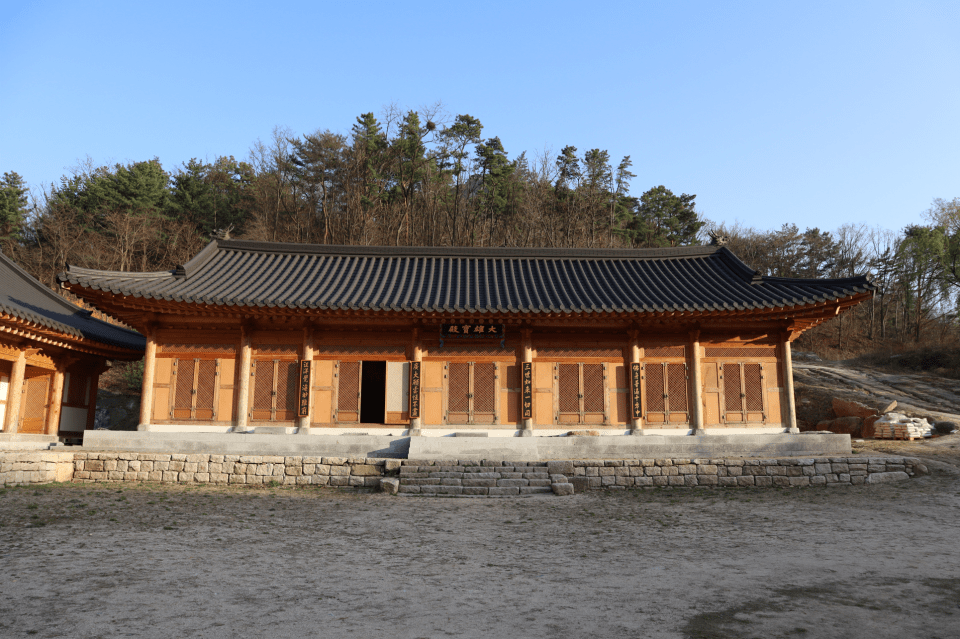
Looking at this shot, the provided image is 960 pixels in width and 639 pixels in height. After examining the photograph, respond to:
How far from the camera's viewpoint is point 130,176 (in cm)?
3472

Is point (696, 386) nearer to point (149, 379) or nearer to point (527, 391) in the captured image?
point (527, 391)

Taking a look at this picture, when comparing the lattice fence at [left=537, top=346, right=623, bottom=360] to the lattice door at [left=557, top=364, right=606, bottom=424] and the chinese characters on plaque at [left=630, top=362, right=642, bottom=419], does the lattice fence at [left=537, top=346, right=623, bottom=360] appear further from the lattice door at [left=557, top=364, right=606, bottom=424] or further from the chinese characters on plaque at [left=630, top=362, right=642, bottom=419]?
the chinese characters on plaque at [left=630, top=362, right=642, bottom=419]

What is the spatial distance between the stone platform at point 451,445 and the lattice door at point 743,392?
112 centimetres

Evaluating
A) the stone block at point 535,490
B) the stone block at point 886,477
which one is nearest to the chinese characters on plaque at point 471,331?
the stone block at point 535,490

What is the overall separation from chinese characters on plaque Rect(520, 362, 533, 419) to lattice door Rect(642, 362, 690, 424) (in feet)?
9.53

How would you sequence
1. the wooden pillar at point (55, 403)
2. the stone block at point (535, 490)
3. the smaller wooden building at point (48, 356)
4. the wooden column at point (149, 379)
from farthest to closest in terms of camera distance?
the wooden pillar at point (55, 403) < the smaller wooden building at point (48, 356) < the wooden column at point (149, 379) < the stone block at point (535, 490)

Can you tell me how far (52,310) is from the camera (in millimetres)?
16641

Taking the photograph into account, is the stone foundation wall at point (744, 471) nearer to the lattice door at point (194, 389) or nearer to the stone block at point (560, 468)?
the stone block at point (560, 468)

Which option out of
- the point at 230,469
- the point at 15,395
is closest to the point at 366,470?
the point at 230,469

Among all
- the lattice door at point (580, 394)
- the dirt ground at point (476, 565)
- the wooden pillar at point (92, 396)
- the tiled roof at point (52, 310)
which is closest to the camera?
the dirt ground at point (476, 565)

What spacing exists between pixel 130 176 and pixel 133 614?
36.4 metres

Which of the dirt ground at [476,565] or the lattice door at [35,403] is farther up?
the lattice door at [35,403]

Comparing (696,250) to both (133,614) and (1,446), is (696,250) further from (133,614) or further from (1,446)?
(1,446)

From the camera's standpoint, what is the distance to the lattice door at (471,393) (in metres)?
14.7
